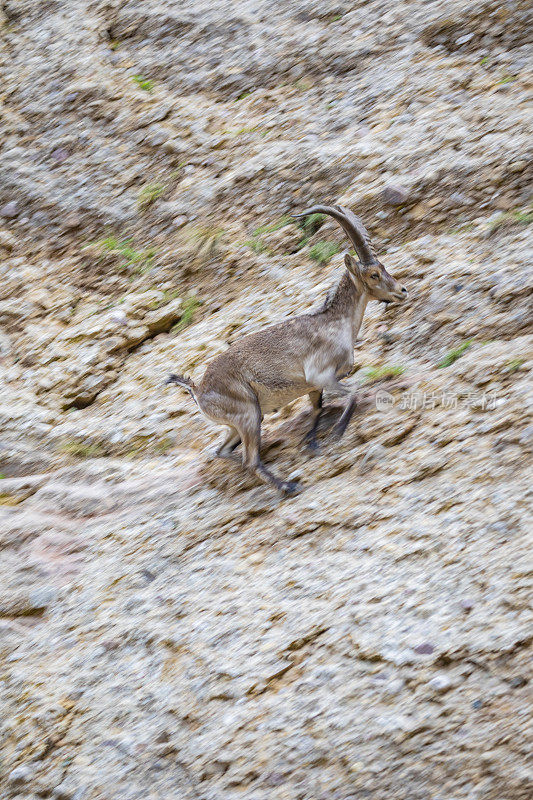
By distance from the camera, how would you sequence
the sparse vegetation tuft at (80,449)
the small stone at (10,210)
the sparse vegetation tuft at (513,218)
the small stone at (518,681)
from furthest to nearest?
the small stone at (10,210), the sparse vegetation tuft at (80,449), the sparse vegetation tuft at (513,218), the small stone at (518,681)

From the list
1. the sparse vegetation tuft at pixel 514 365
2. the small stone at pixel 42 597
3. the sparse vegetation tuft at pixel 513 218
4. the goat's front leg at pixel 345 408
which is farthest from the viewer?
the sparse vegetation tuft at pixel 513 218

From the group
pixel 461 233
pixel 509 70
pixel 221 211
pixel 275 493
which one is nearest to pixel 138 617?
pixel 275 493

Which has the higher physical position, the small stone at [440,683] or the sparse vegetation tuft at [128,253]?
the sparse vegetation tuft at [128,253]

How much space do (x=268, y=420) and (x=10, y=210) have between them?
5528mm

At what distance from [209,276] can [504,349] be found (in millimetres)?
3975

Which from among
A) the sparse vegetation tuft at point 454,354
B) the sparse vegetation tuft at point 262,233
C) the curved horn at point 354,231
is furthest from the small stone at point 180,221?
the sparse vegetation tuft at point 454,354

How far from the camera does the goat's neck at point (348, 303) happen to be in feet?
20.2

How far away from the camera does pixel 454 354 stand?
604 centimetres

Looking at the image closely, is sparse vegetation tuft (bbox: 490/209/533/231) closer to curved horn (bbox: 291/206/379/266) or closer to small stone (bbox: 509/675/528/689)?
curved horn (bbox: 291/206/379/266)

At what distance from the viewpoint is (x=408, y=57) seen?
938 centimetres

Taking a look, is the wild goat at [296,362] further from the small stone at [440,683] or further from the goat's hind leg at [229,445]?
the small stone at [440,683]

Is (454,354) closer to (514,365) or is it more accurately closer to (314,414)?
(514,365)

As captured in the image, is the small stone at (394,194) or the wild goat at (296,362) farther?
the small stone at (394,194)

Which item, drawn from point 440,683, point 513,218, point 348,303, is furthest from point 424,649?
point 513,218
